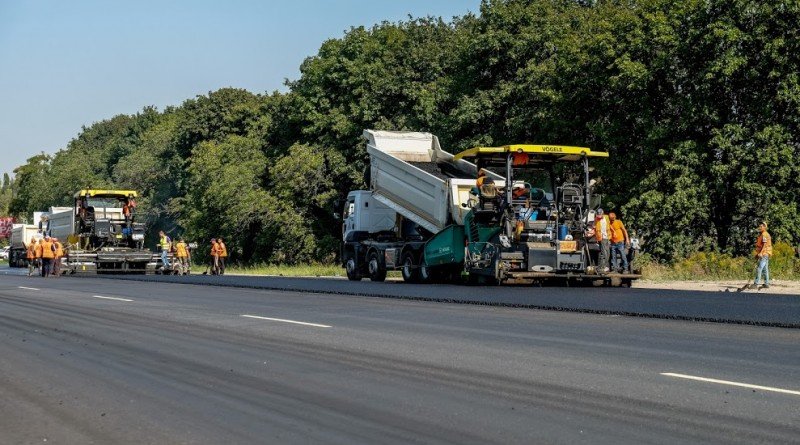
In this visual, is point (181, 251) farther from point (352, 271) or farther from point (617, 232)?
point (617, 232)

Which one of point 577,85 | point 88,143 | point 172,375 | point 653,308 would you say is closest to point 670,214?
point 577,85

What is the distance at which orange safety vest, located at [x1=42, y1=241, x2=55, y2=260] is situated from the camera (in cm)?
3966

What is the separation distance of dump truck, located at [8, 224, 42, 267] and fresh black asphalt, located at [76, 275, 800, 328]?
1727 inches

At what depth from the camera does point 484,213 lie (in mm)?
25844

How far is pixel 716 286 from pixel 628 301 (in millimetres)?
7525

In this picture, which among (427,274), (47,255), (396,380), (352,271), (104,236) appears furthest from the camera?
(104,236)

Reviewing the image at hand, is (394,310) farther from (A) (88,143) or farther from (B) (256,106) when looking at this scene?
(A) (88,143)

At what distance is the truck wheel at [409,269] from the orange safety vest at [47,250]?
53.2 ft

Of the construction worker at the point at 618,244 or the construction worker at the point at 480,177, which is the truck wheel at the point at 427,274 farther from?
the construction worker at the point at 618,244

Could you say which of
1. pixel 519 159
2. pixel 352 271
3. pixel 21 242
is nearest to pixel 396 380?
pixel 519 159

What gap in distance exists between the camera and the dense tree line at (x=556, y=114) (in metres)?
35.6

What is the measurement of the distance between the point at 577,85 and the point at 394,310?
84.1ft

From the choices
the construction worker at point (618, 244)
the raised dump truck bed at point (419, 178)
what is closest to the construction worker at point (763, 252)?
the construction worker at point (618, 244)

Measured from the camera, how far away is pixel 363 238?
106 feet
